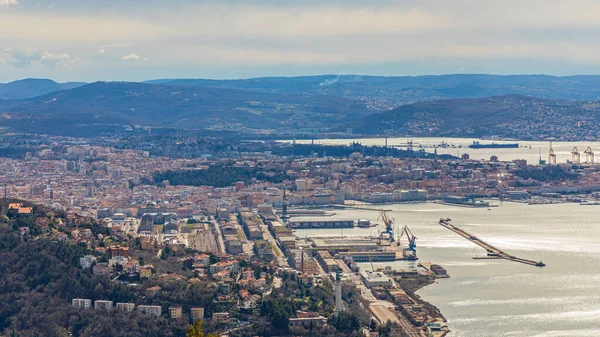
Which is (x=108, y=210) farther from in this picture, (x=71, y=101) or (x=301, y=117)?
(x=71, y=101)

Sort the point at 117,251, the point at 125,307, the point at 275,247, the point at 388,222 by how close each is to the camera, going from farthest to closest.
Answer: the point at 388,222 < the point at 275,247 < the point at 117,251 < the point at 125,307

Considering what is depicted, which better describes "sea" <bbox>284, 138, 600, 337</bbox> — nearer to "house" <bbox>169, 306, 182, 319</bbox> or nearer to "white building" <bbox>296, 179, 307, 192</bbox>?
"white building" <bbox>296, 179, 307, 192</bbox>

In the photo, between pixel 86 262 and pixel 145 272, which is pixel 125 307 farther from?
pixel 86 262

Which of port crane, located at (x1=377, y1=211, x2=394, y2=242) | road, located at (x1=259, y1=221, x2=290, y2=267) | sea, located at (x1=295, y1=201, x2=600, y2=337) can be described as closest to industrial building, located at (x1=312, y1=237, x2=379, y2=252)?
port crane, located at (x1=377, y1=211, x2=394, y2=242)

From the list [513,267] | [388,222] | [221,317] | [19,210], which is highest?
[19,210]

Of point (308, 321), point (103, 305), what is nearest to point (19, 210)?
point (103, 305)

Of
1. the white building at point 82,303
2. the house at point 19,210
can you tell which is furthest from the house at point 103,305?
the house at point 19,210

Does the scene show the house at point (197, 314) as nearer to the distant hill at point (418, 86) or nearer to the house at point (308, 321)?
the house at point (308, 321)
